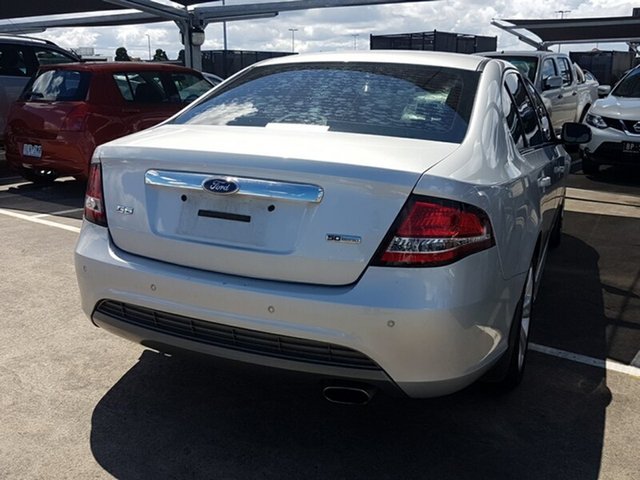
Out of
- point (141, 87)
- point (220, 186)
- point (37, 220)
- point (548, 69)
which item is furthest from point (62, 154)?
point (548, 69)

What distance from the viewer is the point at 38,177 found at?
8.73 m

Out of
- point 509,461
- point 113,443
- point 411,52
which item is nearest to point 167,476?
point 113,443

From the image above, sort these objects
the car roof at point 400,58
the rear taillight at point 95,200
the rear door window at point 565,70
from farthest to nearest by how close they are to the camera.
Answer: the rear door window at point 565,70
the car roof at point 400,58
the rear taillight at point 95,200

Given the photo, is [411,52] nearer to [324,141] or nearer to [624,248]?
[324,141]

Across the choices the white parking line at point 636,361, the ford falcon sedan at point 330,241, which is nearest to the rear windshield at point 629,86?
the white parking line at point 636,361

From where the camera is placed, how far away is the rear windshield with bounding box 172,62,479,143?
112 inches

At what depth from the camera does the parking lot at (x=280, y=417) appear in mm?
2605

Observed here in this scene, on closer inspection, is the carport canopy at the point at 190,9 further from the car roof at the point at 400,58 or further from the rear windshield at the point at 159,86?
the car roof at the point at 400,58

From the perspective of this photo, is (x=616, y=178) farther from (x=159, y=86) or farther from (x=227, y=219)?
(x=227, y=219)

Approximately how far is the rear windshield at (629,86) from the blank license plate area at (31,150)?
8.26 m

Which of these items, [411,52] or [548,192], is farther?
[548,192]

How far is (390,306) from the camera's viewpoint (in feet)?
7.39

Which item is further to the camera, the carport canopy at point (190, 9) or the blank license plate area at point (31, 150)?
the carport canopy at point (190, 9)

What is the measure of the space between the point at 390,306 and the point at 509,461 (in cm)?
93
